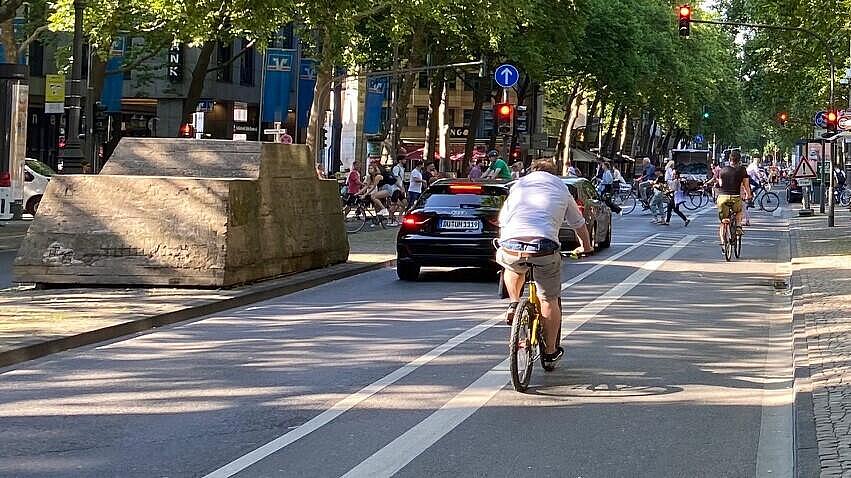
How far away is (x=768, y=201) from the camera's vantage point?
53.0 m

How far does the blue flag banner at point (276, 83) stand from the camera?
4469 cm

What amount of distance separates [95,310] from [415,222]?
22.2 feet

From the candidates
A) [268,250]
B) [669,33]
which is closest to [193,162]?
[268,250]

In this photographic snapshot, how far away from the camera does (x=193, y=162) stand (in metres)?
18.3

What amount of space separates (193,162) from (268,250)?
143 cm

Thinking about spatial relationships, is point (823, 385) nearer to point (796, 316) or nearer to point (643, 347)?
point (643, 347)

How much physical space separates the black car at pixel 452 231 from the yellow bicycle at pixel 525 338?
9.28 metres

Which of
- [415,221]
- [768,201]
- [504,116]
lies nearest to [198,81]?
[504,116]

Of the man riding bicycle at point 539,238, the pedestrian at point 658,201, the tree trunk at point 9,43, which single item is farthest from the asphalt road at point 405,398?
the tree trunk at point 9,43

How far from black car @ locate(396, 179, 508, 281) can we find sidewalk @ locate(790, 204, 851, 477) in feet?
13.6

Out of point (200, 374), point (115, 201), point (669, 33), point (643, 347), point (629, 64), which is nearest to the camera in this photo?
point (200, 374)

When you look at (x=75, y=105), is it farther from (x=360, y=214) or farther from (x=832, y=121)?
(x=832, y=121)

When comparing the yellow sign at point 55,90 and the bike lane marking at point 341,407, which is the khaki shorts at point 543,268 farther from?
the yellow sign at point 55,90

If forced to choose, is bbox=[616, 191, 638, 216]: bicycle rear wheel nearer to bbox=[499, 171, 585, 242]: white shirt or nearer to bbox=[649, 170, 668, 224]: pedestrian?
bbox=[649, 170, 668, 224]: pedestrian
